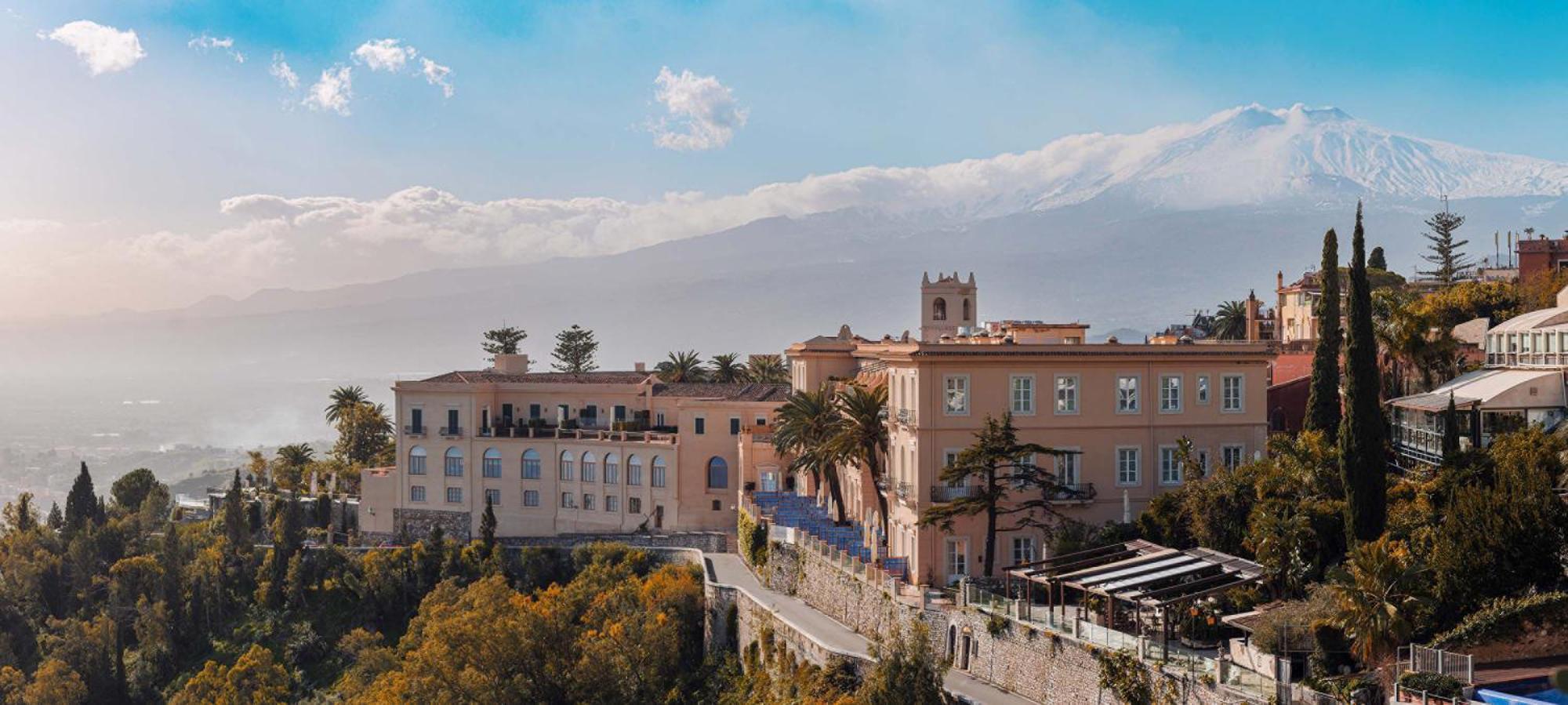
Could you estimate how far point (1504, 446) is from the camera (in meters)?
35.9

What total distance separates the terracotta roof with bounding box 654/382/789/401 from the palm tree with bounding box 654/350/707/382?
11069mm

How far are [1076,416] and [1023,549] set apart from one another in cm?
417

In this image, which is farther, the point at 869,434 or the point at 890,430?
the point at 869,434

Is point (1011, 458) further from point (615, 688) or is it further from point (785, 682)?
point (615, 688)

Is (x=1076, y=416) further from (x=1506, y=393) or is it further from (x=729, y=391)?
(x=729, y=391)

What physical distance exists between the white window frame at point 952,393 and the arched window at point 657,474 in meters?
28.8

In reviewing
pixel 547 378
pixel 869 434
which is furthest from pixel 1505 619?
pixel 547 378

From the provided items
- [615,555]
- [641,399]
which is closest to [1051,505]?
[615,555]

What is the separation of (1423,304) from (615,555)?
32153mm

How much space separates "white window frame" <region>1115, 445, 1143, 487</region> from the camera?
46.1m

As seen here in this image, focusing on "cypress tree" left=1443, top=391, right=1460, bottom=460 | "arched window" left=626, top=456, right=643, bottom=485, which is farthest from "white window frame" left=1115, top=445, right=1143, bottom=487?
"arched window" left=626, top=456, right=643, bottom=485

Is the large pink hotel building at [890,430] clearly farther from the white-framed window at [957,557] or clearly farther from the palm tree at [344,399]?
the palm tree at [344,399]

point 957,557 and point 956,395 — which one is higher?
point 956,395

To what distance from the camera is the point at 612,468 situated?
74.4m
